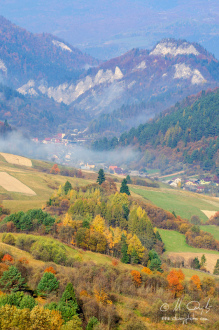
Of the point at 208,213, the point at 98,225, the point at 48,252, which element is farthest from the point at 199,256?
the point at 208,213

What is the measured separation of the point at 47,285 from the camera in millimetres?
53812

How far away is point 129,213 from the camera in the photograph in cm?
11238

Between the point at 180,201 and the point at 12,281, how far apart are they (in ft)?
394

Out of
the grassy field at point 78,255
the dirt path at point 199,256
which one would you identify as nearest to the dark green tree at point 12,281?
the grassy field at point 78,255

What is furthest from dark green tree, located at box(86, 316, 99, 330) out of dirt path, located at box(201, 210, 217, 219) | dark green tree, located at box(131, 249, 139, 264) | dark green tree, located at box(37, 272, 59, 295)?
dirt path, located at box(201, 210, 217, 219)

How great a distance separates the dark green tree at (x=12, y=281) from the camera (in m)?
52.6

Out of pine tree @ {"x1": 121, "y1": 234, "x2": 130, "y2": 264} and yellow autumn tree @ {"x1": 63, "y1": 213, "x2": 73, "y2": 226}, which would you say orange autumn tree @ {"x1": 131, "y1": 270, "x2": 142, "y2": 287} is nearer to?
pine tree @ {"x1": 121, "y1": 234, "x2": 130, "y2": 264}

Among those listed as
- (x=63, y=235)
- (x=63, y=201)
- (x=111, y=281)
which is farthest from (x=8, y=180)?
A: (x=111, y=281)

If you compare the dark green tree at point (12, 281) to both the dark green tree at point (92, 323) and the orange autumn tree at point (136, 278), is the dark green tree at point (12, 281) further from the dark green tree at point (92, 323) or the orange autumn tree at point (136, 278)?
the orange autumn tree at point (136, 278)

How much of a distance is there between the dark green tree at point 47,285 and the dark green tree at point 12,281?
2.21m

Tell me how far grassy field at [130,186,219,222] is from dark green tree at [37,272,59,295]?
96903 millimetres

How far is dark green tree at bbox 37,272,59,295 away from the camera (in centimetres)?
5349

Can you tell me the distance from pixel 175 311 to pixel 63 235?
3679 cm

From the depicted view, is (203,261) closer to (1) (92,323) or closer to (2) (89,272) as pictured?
(2) (89,272)
